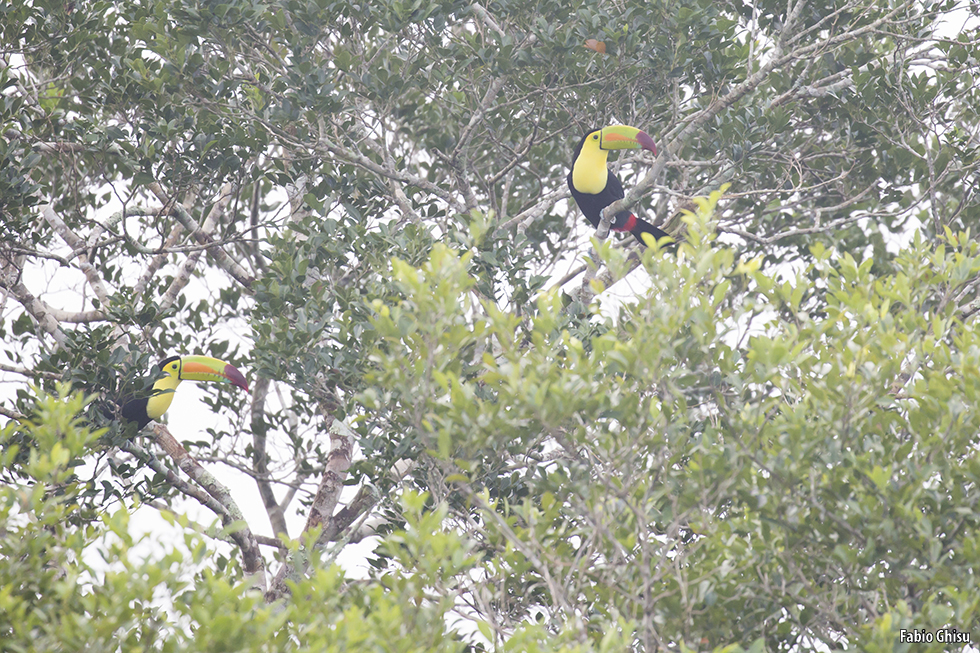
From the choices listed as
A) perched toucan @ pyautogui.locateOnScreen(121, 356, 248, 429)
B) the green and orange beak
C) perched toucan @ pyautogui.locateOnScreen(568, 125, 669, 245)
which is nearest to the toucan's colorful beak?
perched toucan @ pyautogui.locateOnScreen(121, 356, 248, 429)

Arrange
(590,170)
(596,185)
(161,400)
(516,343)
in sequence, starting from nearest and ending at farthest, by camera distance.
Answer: (516,343)
(161,400)
(590,170)
(596,185)

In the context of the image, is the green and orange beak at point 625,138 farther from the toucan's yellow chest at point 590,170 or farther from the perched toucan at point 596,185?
the toucan's yellow chest at point 590,170

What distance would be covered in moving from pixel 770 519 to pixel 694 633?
0.64 metres

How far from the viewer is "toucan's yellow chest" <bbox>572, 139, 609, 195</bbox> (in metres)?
7.95

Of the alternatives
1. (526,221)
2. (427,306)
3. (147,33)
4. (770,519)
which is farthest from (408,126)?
(770,519)

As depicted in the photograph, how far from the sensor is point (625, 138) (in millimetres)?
7211

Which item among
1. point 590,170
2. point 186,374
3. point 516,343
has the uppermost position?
point 590,170

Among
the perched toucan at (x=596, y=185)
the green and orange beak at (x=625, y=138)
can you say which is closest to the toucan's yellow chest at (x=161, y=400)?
the perched toucan at (x=596, y=185)

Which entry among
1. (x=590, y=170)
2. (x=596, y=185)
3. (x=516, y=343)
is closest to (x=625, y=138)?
(x=590, y=170)

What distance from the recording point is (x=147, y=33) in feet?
21.7

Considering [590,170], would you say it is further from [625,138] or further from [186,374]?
[186,374]

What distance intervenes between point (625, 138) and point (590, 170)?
0.89m

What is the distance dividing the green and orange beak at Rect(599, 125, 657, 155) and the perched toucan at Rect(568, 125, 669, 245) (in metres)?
0.02

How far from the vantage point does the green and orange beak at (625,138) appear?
7.01 meters
